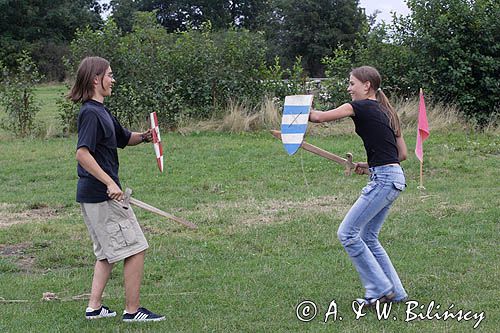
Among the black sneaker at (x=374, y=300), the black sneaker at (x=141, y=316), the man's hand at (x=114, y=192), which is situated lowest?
the black sneaker at (x=141, y=316)

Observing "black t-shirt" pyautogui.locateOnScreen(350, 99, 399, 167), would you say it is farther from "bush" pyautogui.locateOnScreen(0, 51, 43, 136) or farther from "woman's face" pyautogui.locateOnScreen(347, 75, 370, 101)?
"bush" pyautogui.locateOnScreen(0, 51, 43, 136)

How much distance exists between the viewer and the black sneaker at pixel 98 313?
548cm

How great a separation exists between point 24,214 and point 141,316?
195 inches

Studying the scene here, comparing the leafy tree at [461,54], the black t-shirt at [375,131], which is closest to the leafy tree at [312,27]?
the leafy tree at [461,54]

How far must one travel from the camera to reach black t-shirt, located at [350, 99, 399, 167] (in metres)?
5.34

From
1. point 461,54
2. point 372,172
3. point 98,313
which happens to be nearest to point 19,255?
point 98,313

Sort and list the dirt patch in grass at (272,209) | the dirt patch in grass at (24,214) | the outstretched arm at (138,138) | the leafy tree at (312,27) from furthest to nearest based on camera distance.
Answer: the leafy tree at (312,27) → the dirt patch in grass at (24,214) → the dirt patch in grass at (272,209) → the outstretched arm at (138,138)

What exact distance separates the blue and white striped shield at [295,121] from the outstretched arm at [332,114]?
0.07 metres

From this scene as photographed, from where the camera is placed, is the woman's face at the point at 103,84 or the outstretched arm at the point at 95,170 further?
the woman's face at the point at 103,84

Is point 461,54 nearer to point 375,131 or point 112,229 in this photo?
point 375,131

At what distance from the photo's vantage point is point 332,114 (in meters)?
5.14

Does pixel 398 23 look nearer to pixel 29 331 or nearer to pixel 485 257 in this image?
pixel 485 257

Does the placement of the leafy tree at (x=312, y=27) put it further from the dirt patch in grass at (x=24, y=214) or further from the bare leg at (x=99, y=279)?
the bare leg at (x=99, y=279)

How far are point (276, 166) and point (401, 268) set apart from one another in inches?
250
